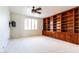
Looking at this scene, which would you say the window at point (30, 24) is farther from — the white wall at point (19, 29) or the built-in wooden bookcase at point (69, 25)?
the built-in wooden bookcase at point (69, 25)

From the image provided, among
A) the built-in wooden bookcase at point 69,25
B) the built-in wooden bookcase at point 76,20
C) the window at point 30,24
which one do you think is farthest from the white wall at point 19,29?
the built-in wooden bookcase at point 76,20

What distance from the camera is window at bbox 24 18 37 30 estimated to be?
1182 centimetres

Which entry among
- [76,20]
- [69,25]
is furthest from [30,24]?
[76,20]

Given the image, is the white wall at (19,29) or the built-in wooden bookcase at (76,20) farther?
the white wall at (19,29)

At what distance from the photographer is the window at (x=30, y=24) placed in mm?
11820

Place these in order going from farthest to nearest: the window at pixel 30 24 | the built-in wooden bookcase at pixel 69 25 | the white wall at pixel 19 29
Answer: the window at pixel 30 24, the white wall at pixel 19 29, the built-in wooden bookcase at pixel 69 25

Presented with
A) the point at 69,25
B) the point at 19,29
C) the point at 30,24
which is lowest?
the point at 19,29

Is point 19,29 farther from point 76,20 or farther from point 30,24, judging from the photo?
point 76,20

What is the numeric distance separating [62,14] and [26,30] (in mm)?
5061

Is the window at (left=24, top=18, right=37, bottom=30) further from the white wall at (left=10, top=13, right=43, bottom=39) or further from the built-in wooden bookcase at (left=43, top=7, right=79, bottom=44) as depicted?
the built-in wooden bookcase at (left=43, top=7, right=79, bottom=44)

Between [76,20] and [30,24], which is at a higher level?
[76,20]

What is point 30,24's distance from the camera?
1227 centimetres
